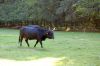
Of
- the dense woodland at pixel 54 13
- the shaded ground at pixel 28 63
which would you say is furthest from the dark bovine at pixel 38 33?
the dense woodland at pixel 54 13

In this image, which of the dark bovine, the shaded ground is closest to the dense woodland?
the dark bovine

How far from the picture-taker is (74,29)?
50.7m

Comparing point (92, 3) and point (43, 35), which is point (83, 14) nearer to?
point (92, 3)

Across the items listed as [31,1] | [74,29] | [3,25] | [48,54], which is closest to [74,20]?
[74,29]

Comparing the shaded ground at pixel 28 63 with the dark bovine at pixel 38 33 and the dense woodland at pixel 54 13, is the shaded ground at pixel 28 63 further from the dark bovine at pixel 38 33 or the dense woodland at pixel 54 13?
the dense woodland at pixel 54 13

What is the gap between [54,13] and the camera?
1959 inches

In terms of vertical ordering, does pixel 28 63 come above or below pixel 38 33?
below

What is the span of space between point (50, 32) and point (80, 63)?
689 cm

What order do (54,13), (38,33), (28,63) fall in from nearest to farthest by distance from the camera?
1. (28,63)
2. (38,33)
3. (54,13)

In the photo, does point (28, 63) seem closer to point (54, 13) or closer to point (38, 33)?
point (38, 33)

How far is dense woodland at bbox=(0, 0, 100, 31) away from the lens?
4494 centimetres

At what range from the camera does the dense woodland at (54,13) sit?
44938mm

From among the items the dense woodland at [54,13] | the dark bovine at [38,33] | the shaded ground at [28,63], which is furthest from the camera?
the dense woodland at [54,13]

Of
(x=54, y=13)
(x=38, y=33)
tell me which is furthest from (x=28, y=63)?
(x=54, y=13)
